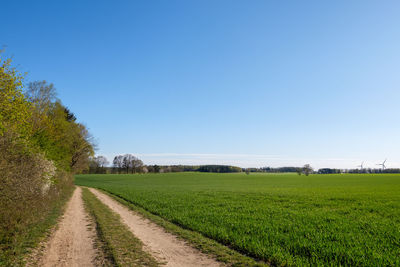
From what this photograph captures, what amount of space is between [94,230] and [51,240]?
242 centimetres

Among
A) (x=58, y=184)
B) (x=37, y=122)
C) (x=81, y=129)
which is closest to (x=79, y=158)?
(x=81, y=129)

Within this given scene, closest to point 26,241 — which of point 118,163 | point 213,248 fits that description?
point 213,248

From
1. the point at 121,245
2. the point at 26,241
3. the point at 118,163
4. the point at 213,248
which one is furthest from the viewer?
the point at 118,163

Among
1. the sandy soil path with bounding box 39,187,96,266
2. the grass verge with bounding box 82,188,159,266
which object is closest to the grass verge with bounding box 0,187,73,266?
the sandy soil path with bounding box 39,187,96,266

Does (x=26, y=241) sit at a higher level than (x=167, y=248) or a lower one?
higher

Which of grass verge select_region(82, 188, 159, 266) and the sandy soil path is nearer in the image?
grass verge select_region(82, 188, 159, 266)

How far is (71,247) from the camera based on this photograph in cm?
1048

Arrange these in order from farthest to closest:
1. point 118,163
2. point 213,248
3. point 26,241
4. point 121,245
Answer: point 118,163 → point 26,241 → point 121,245 → point 213,248

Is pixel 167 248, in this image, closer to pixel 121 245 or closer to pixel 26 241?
pixel 121 245

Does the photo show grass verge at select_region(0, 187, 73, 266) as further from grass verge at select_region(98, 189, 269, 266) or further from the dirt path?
grass verge at select_region(98, 189, 269, 266)

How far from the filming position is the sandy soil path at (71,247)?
8.78 m

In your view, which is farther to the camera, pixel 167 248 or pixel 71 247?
pixel 71 247

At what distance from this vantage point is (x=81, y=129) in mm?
53594

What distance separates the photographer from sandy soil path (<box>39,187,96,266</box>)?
8.78 meters
